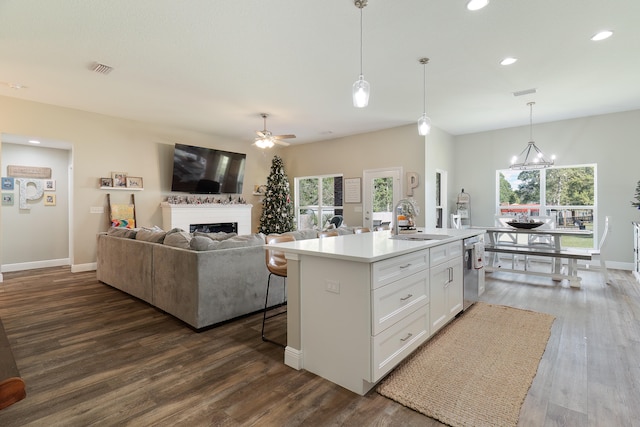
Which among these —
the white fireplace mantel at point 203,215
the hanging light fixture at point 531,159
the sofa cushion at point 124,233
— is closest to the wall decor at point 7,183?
the white fireplace mantel at point 203,215

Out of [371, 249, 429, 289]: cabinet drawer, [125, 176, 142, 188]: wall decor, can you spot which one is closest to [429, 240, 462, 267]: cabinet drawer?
[371, 249, 429, 289]: cabinet drawer

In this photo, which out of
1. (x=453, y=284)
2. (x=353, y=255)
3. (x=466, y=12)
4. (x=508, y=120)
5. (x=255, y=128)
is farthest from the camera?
(x=255, y=128)

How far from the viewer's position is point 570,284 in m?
4.61

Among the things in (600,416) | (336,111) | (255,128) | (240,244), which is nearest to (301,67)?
(336,111)

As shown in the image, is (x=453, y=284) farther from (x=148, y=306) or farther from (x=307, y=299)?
(x=148, y=306)

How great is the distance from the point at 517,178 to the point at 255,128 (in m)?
5.90

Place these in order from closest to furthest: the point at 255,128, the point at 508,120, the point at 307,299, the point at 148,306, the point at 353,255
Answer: the point at 353,255 → the point at 307,299 → the point at 148,306 → the point at 508,120 → the point at 255,128

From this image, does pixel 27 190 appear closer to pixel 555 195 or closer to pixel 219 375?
pixel 219 375

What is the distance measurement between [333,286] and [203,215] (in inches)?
219

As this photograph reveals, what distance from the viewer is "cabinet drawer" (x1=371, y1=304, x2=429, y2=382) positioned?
198cm

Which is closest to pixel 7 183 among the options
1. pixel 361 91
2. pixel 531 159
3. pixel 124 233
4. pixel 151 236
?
pixel 124 233

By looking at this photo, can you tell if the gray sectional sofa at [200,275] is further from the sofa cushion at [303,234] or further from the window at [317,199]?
the window at [317,199]

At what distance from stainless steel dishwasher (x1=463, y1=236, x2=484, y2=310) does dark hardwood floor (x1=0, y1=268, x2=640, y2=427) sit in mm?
594

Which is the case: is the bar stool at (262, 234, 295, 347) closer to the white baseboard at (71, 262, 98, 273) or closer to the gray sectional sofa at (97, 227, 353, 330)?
the gray sectional sofa at (97, 227, 353, 330)
